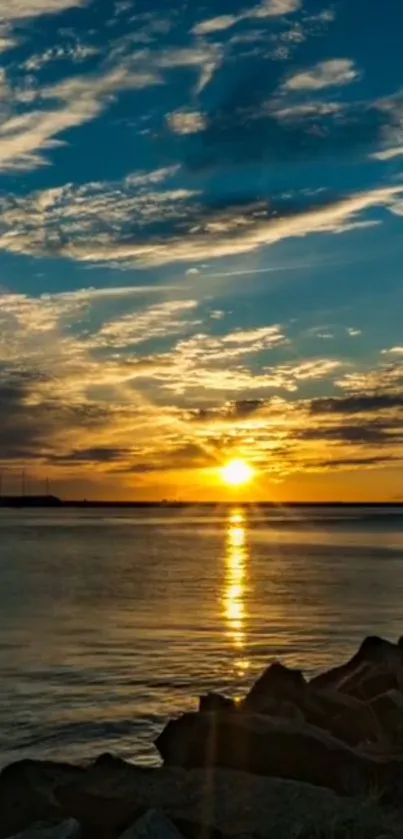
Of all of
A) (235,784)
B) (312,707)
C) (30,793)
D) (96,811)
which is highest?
(312,707)

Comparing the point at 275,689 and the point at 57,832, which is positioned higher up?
the point at 275,689

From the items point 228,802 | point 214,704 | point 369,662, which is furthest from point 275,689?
point 228,802

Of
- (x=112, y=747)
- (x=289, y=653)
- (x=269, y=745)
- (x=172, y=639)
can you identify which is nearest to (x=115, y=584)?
(x=172, y=639)

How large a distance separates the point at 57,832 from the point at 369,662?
29.9ft

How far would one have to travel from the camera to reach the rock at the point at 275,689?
15.8m

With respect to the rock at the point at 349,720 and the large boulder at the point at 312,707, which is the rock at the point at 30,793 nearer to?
the large boulder at the point at 312,707

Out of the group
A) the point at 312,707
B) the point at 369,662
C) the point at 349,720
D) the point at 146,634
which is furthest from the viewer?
the point at 146,634

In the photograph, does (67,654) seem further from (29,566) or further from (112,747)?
(29,566)

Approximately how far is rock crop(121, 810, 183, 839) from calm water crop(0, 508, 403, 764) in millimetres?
7830

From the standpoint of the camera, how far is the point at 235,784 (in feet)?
37.8

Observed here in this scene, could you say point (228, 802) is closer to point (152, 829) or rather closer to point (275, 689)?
point (152, 829)

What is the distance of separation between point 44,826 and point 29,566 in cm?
6532

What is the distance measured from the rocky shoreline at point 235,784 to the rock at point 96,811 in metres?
0.01

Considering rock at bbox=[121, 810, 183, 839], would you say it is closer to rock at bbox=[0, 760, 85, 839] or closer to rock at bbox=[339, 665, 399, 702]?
rock at bbox=[0, 760, 85, 839]
